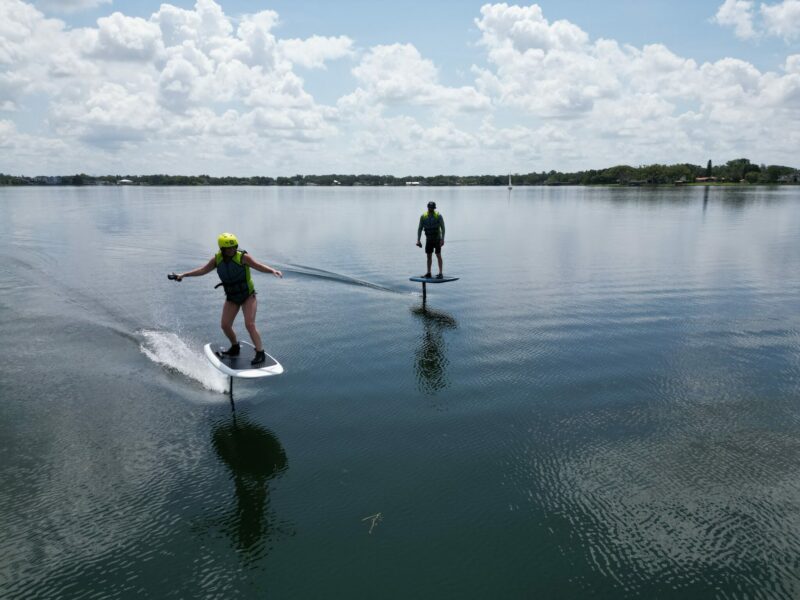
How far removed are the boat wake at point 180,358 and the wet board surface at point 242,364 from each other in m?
0.80

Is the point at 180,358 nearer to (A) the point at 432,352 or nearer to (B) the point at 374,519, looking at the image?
(A) the point at 432,352

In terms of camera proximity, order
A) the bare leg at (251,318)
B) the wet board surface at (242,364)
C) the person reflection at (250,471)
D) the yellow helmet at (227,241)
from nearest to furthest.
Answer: the person reflection at (250,471)
the wet board surface at (242,364)
the yellow helmet at (227,241)
the bare leg at (251,318)

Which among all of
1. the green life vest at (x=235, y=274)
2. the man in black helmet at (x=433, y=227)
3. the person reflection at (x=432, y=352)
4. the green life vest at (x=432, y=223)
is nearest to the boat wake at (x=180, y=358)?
the green life vest at (x=235, y=274)

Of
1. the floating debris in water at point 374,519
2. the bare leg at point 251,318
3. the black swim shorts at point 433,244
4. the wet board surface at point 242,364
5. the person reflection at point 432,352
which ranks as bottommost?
the floating debris in water at point 374,519

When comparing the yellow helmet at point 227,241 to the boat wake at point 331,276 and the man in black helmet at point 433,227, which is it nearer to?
the man in black helmet at point 433,227

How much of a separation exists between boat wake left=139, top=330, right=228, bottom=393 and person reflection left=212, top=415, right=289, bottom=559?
1923mm

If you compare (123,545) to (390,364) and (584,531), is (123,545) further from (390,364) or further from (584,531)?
(390,364)

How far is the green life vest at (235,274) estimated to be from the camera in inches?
388

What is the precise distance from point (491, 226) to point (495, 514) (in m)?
42.9

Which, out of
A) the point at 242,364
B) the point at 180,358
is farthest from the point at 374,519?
the point at 180,358

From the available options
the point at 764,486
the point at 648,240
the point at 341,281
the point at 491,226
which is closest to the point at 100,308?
the point at 341,281

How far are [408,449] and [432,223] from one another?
38.6 ft

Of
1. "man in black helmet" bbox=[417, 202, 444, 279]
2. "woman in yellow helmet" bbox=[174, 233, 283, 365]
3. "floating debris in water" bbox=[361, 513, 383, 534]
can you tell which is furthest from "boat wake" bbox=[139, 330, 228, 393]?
"man in black helmet" bbox=[417, 202, 444, 279]

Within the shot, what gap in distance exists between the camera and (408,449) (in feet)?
27.1
